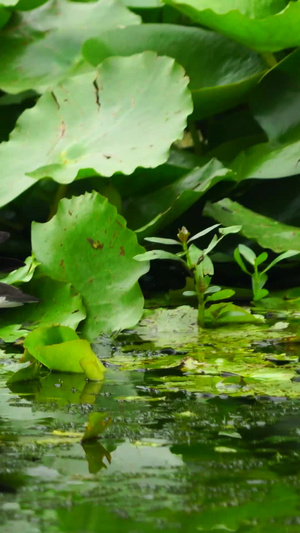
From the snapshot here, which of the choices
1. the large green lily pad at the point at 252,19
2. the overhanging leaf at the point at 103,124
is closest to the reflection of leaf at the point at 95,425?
the overhanging leaf at the point at 103,124

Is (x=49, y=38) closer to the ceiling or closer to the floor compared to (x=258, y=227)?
closer to the ceiling

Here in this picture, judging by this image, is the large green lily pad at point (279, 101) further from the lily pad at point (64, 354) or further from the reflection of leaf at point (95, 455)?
the reflection of leaf at point (95, 455)

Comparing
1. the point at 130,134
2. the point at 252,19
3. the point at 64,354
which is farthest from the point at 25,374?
the point at 252,19

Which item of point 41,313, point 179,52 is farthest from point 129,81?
point 41,313

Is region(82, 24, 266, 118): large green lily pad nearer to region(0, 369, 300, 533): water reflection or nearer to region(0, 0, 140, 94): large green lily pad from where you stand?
region(0, 0, 140, 94): large green lily pad

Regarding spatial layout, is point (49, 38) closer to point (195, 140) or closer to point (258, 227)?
point (195, 140)
